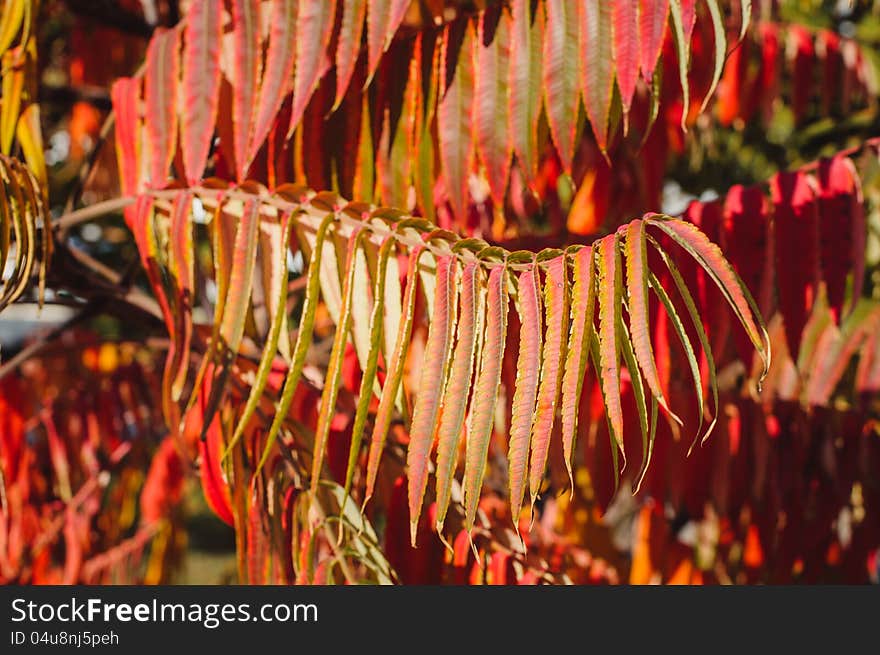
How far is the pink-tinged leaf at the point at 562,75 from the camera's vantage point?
1079 mm

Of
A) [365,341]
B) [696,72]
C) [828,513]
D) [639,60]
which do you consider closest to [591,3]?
[639,60]

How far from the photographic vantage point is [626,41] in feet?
3.43

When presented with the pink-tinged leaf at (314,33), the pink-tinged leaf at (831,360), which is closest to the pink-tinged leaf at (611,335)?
the pink-tinged leaf at (314,33)

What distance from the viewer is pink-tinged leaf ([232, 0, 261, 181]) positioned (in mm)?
1115

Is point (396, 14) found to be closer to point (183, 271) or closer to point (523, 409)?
point (183, 271)

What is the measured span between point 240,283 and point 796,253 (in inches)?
29.6

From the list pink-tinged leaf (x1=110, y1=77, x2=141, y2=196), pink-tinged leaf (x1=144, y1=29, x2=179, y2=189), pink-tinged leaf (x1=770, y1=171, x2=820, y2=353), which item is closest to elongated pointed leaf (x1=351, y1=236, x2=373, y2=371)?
pink-tinged leaf (x1=144, y1=29, x2=179, y2=189)

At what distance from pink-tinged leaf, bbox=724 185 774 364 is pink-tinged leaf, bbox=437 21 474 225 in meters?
0.38

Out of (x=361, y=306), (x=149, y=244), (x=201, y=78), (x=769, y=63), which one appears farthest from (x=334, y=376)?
(x=769, y=63)

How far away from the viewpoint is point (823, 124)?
104 inches

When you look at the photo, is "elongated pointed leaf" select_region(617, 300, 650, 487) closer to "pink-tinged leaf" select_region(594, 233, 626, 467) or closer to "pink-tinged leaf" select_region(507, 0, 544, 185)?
"pink-tinged leaf" select_region(594, 233, 626, 467)

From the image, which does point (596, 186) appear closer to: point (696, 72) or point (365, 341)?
point (696, 72)

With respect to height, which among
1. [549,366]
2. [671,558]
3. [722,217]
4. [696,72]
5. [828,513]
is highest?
[696,72]

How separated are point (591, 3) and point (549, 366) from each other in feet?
1.68
